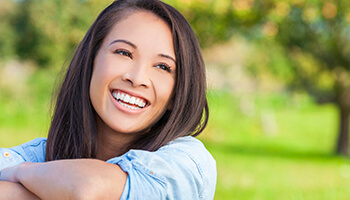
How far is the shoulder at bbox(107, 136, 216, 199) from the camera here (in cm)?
138

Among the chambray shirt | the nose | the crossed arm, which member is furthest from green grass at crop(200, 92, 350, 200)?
the crossed arm

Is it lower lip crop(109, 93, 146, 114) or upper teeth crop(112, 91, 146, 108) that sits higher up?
upper teeth crop(112, 91, 146, 108)

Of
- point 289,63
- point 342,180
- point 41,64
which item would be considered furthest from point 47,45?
point 342,180

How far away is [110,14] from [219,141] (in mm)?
11147

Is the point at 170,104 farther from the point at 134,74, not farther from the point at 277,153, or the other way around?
the point at 277,153

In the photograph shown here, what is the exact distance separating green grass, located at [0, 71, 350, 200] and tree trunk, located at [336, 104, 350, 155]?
36cm

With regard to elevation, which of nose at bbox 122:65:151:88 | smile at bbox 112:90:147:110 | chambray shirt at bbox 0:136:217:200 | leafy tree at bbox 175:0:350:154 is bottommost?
leafy tree at bbox 175:0:350:154

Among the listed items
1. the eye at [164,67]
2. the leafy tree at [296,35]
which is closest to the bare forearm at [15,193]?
the eye at [164,67]

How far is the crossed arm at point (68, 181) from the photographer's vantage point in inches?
49.8

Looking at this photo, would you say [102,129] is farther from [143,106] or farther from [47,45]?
[47,45]

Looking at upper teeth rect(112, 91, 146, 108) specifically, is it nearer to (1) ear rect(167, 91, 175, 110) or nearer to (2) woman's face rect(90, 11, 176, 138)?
(2) woman's face rect(90, 11, 176, 138)

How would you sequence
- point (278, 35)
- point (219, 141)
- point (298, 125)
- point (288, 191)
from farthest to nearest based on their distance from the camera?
point (298, 125) < point (219, 141) < point (278, 35) < point (288, 191)

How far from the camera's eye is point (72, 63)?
6.64 feet

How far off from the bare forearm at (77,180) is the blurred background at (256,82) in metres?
A: 2.50
